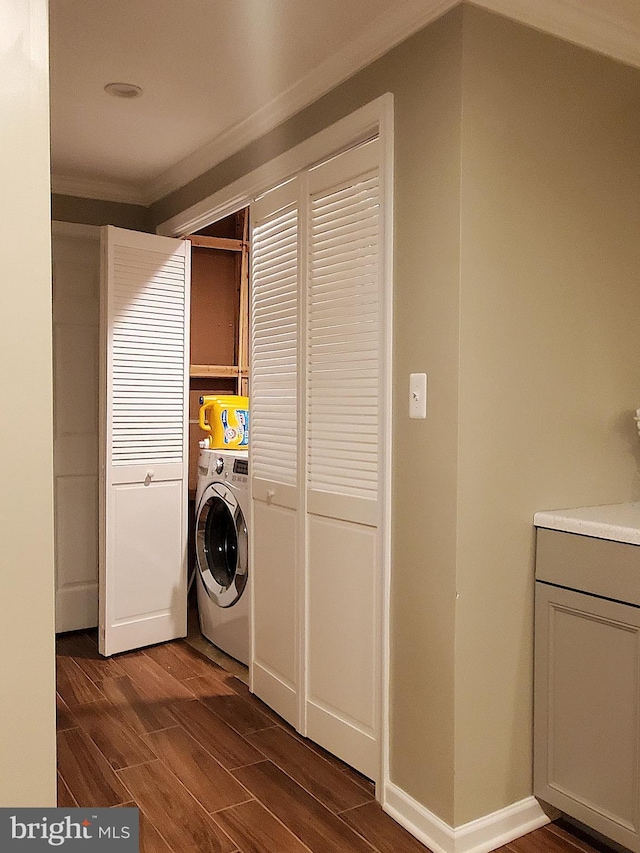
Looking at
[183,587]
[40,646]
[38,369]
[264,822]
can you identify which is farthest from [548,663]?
[183,587]

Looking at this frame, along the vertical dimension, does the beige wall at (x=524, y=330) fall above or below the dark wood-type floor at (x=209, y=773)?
above

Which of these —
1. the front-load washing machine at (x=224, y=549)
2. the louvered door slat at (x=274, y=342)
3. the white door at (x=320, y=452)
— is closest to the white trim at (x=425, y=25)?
the white door at (x=320, y=452)

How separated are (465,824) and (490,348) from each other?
129 cm

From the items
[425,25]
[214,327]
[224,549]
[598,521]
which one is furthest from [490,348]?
[214,327]

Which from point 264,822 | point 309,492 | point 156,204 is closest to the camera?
point 264,822

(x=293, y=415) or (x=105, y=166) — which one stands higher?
(x=105, y=166)

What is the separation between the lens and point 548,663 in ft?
7.07

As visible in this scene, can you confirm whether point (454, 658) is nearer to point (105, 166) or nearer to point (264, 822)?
point (264, 822)

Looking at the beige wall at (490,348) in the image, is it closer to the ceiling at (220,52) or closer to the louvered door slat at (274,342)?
the ceiling at (220,52)

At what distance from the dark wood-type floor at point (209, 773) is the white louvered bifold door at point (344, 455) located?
175mm

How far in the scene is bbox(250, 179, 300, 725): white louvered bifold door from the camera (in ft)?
9.25

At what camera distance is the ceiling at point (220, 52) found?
2164 mm

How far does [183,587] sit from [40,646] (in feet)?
8.18

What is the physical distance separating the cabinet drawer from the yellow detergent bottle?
6.92 ft
